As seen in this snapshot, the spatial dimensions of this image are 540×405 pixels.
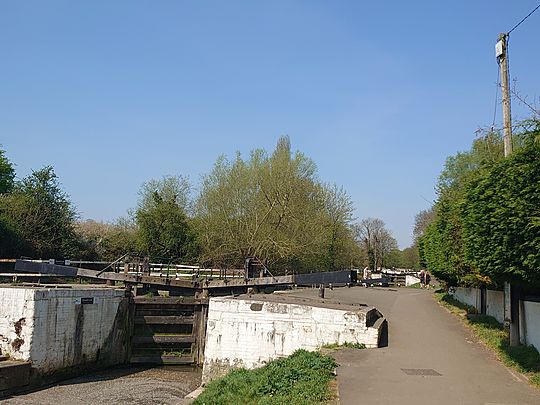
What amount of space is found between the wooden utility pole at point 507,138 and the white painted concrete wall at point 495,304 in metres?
3.02

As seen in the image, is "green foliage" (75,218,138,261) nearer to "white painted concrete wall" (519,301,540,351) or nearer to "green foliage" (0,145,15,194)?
"green foliage" (0,145,15,194)

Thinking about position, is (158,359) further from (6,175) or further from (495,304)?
(6,175)

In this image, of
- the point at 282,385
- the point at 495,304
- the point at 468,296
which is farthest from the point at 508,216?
the point at 468,296

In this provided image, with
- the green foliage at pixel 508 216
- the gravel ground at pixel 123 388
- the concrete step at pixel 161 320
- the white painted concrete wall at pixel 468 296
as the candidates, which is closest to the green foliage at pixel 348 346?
the green foliage at pixel 508 216

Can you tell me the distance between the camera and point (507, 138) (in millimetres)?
12922

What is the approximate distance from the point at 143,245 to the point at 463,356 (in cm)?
2759

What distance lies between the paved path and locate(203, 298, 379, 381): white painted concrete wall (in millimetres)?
1257

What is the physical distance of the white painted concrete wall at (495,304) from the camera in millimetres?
16141

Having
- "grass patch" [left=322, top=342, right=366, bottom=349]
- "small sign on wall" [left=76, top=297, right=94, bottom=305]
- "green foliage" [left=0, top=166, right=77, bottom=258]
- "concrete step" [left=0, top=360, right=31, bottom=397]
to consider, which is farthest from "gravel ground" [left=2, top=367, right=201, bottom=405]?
"green foliage" [left=0, top=166, right=77, bottom=258]

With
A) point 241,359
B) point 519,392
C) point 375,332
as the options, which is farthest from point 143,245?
point 519,392

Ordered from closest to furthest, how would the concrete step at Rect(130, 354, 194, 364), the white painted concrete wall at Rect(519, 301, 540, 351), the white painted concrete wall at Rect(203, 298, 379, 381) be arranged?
1. the white painted concrete wall at Rect(519, 301, 540, 351)
2. the white painted concrete wall at Rect(203, 298, 379, 381)
3. the concrete step at Rect(130, 354, 194, 364)

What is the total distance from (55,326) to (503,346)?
1355 centimetres

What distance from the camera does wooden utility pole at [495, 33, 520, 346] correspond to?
12.6 meters

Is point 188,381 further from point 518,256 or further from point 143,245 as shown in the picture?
point 143,245
